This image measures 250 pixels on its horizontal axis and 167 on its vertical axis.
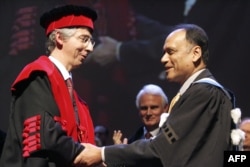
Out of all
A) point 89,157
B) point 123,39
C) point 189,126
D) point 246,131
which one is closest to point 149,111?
point 246,131

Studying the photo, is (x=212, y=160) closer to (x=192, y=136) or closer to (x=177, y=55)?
(x=192, y=136)

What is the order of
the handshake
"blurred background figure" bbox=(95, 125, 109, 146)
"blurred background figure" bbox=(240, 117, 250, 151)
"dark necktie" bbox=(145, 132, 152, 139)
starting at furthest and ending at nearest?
"blurred background figure" bbox=(95, 125, 109, 146)
"blurred background figure" bbox=(240, 117, 250, 151)
"dark necktie" bbox=(145, 132, 152, 139)
the handshake

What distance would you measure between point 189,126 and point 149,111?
1.91 m

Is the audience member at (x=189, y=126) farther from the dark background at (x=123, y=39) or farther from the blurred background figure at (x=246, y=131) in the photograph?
the dark background at (x=123, y=39)

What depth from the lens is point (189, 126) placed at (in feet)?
11.9

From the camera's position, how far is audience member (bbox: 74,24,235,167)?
360cm

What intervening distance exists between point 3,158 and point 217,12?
3.53m

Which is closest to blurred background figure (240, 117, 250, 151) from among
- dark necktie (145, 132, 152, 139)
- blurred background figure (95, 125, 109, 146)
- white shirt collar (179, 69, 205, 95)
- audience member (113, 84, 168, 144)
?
audience member (113, 84, 168, 144)

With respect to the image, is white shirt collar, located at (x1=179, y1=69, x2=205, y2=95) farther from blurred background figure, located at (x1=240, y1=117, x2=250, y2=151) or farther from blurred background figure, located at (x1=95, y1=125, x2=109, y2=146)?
blurred background figure, located at (x1=95, y1=125, x2=109, y2=146)

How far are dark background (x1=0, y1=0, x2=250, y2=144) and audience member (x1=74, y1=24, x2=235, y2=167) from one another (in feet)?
9.06

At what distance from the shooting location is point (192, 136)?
11.9ft

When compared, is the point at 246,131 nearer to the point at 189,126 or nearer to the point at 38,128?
the point at 189,126

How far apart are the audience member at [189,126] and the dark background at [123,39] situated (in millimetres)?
2762

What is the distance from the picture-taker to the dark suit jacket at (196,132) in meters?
3.59
